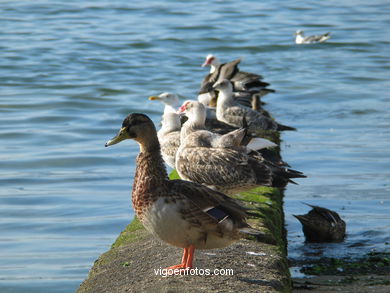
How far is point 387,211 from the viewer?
1023cm

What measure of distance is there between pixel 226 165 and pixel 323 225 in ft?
4.25

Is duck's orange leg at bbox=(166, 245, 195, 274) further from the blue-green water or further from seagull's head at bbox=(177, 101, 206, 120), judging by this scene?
seagull's head at bbox=(177, 101, 206, 120)

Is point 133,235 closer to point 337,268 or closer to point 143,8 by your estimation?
point 337,268

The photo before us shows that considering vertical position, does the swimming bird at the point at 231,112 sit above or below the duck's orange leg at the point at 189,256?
above

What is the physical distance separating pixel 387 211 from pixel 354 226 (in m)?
0.73

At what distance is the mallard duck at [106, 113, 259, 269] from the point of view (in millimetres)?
5738

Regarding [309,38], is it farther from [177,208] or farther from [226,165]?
[177,208]

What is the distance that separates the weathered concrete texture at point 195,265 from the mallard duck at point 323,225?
1.71 metres

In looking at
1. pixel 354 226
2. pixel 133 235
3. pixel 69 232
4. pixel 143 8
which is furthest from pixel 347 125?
pixel 143 8

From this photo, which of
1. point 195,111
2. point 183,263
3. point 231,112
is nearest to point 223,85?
point 231,112

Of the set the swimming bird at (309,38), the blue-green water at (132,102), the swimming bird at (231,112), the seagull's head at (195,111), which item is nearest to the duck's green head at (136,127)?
the blue-green water at (132,102)

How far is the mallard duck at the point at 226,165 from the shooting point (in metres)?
8.41

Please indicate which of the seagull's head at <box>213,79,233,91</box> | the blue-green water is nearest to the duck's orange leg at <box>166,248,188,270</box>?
the blue-green water

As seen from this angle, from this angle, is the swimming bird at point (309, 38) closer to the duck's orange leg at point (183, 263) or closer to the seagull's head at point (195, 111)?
the seagull's head at point (195, 111)
